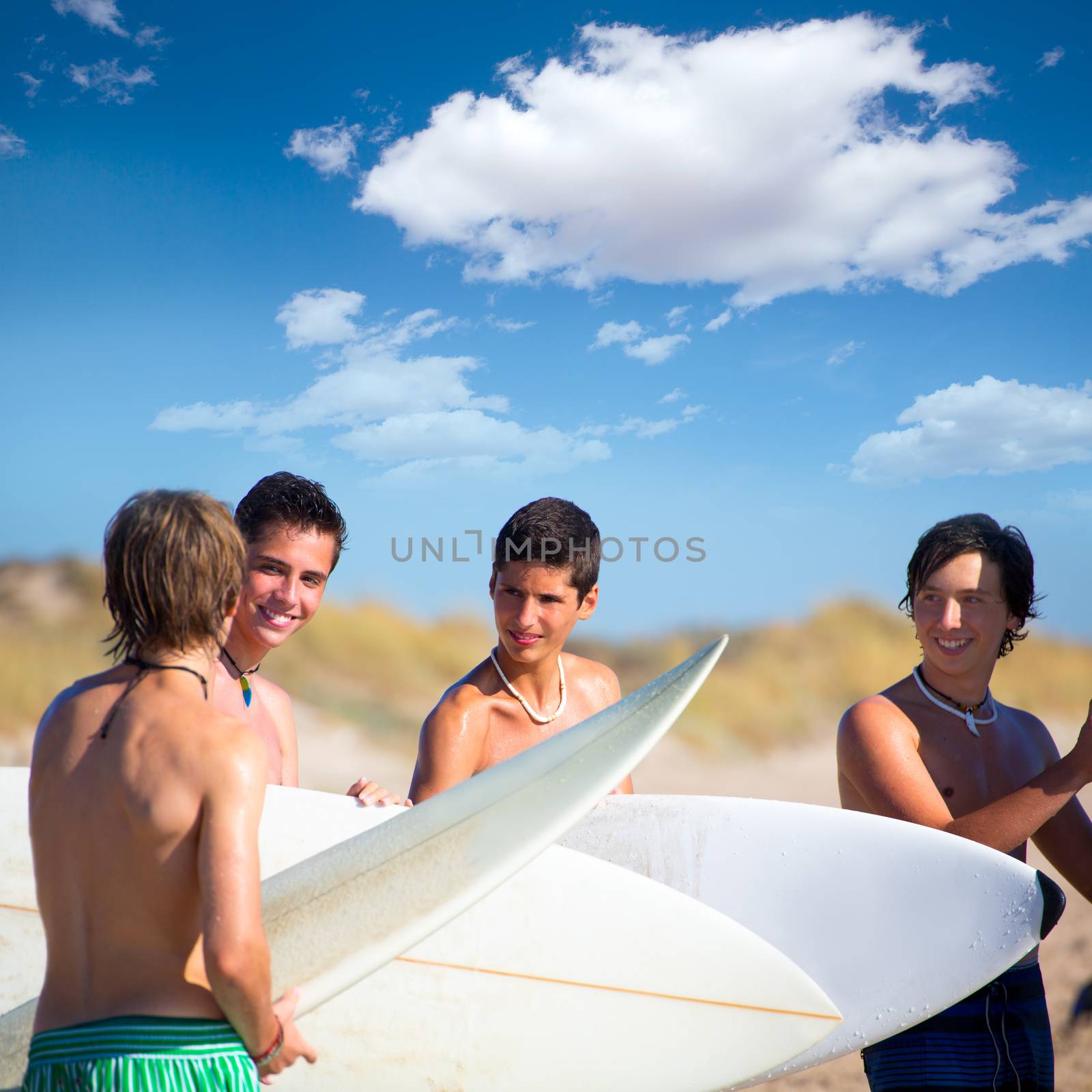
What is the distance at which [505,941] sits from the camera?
2.62 m

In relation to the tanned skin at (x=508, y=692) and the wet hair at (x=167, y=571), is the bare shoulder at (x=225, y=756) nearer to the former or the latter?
the wet hair at (x=167, y=571)

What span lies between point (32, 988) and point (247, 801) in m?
1.78

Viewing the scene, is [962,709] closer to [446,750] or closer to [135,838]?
[446,750]

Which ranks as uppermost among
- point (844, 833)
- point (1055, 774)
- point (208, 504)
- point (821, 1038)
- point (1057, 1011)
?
point (208, 504)

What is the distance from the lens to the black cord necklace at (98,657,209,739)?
1350 mm

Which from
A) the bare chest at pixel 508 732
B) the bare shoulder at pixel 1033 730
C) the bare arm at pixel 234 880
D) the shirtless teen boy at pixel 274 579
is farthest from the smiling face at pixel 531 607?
the bare arm at pixel 234 880

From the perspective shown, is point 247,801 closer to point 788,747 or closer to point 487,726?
point 487,726

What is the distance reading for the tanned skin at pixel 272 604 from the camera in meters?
2.55

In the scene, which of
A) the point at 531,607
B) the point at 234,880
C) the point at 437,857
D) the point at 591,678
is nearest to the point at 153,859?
the point at 234,880

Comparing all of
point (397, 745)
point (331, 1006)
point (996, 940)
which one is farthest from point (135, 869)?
point (397, 745)

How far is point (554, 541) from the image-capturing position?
9.29ft

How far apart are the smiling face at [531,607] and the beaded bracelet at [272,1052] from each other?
1505 mm

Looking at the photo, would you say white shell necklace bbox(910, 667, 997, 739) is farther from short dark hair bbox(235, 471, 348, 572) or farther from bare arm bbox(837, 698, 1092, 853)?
short dark hair bbox(235, 471, 348, 572)

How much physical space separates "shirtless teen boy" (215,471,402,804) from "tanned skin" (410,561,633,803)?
186 mm
